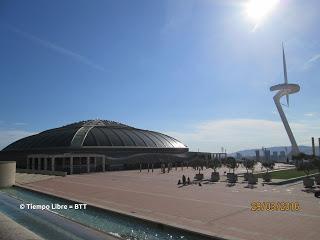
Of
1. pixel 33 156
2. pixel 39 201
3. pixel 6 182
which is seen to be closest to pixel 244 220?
pixel 39 201

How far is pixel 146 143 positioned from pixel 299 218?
6502cm

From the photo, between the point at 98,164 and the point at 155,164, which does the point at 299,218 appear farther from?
the point at 155,164

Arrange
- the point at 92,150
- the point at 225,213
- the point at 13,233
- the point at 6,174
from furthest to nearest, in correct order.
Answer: the point at 92,150
the point at 6,174
the point at 225,213
the point at 13,233

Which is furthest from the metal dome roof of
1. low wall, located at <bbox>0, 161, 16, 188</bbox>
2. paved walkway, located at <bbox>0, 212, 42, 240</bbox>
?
paved walkway, located at <bbox>0, 212, 42, 240</bbox>

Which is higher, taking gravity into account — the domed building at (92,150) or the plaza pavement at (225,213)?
the domed building at (92,150)

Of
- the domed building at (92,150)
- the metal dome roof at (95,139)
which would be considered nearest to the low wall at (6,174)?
the domed building at (92,150)

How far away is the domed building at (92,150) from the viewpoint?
64.6 meters

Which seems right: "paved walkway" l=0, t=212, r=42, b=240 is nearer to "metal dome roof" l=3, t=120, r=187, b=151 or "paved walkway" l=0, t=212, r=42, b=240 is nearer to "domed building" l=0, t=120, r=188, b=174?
"domed building" l=0, t=120, r=188, b=174

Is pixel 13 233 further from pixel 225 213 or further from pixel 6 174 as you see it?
pixel 6 174

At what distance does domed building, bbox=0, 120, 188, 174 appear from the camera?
6456cm

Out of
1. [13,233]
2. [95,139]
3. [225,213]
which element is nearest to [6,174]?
[13,233]

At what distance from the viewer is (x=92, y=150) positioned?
69.5 meters
